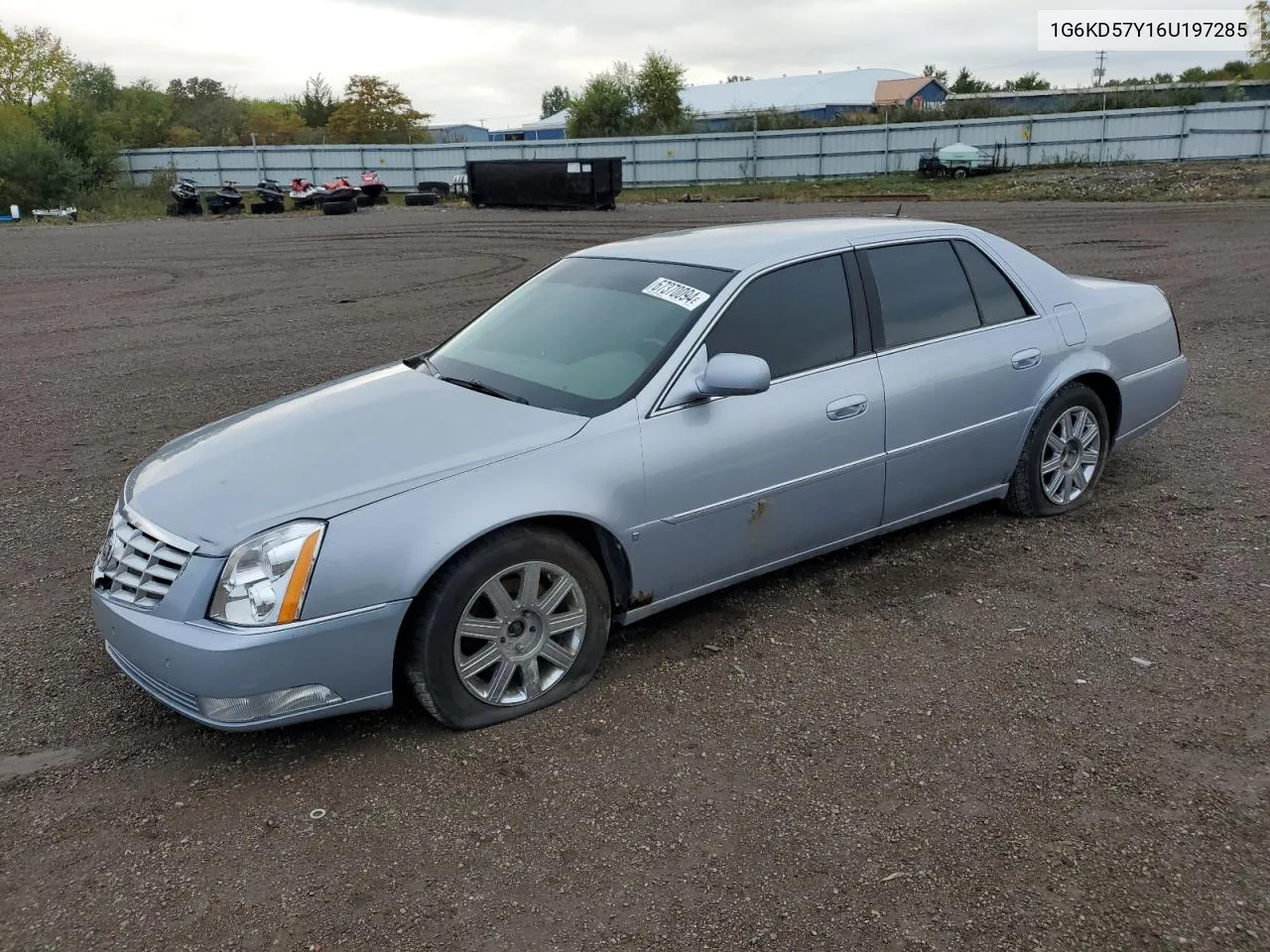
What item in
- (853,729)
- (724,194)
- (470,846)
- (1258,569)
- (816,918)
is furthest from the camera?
(724,194)

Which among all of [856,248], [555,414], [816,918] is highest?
[856,248]

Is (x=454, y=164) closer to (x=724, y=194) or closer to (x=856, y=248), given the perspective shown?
(x=724, y=194)

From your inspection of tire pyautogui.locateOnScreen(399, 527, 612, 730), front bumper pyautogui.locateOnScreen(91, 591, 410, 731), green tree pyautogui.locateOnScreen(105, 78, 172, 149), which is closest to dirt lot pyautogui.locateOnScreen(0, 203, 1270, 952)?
tire pyautogui.locateOnScreen(399, 527, 612, 730)

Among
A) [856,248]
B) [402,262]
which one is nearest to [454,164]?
[402,262]

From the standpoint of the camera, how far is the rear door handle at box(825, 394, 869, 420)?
4113mm

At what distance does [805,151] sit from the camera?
41.4 m

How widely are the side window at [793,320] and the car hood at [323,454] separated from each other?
83 cm

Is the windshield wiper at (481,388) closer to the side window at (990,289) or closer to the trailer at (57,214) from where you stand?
the side window at (990,289)

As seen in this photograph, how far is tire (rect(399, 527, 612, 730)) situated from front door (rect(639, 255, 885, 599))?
1.11ft

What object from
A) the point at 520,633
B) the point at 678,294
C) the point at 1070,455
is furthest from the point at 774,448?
the point at 1070,455

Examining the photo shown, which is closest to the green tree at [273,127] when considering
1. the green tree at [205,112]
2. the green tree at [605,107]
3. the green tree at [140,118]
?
the green tree at [205,112]

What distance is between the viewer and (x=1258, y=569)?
4465mm

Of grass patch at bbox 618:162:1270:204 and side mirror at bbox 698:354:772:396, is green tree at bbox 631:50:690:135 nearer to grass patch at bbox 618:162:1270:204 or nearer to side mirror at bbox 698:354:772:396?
grass patch at bbox 618:162:1270:204

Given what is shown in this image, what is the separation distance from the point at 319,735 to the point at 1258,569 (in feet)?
13.3
